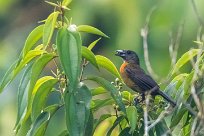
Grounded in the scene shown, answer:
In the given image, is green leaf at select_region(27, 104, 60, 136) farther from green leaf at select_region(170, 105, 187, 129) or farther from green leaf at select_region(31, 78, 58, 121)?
green leaf at select_region(170, 105, 187, 129)

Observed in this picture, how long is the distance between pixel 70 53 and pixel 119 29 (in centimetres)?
585

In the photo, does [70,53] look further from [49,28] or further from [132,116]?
[132,116]

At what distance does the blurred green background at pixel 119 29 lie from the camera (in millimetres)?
6910

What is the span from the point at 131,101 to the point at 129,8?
4638 millimetres

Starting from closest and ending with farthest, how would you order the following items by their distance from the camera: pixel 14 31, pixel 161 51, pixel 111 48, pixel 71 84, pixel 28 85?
1. pixel 71 84
2. pixel 28 85
3. pixel 161 51
4. pixel 111 48
5. pixel 14 31

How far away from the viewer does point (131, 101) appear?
4.52 metres

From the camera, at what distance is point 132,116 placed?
422cm

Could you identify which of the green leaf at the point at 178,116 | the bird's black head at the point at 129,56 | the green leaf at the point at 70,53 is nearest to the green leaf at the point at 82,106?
the green leaf at the point at 70,53

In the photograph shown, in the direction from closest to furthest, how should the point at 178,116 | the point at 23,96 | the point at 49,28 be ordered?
the point at 49,28
the point at 23,96
the point at 178,116

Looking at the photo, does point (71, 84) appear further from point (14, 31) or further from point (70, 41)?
point (14, 31)

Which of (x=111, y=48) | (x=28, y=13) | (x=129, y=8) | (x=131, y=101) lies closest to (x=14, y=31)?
(x=28, y=13)

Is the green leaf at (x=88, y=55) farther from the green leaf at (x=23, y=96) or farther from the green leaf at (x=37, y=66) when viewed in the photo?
the green leaf at (x=23, y=96)

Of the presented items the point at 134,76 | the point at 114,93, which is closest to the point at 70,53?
the point at 114,93

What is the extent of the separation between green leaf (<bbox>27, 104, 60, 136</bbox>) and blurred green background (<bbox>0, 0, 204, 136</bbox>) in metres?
1.89
